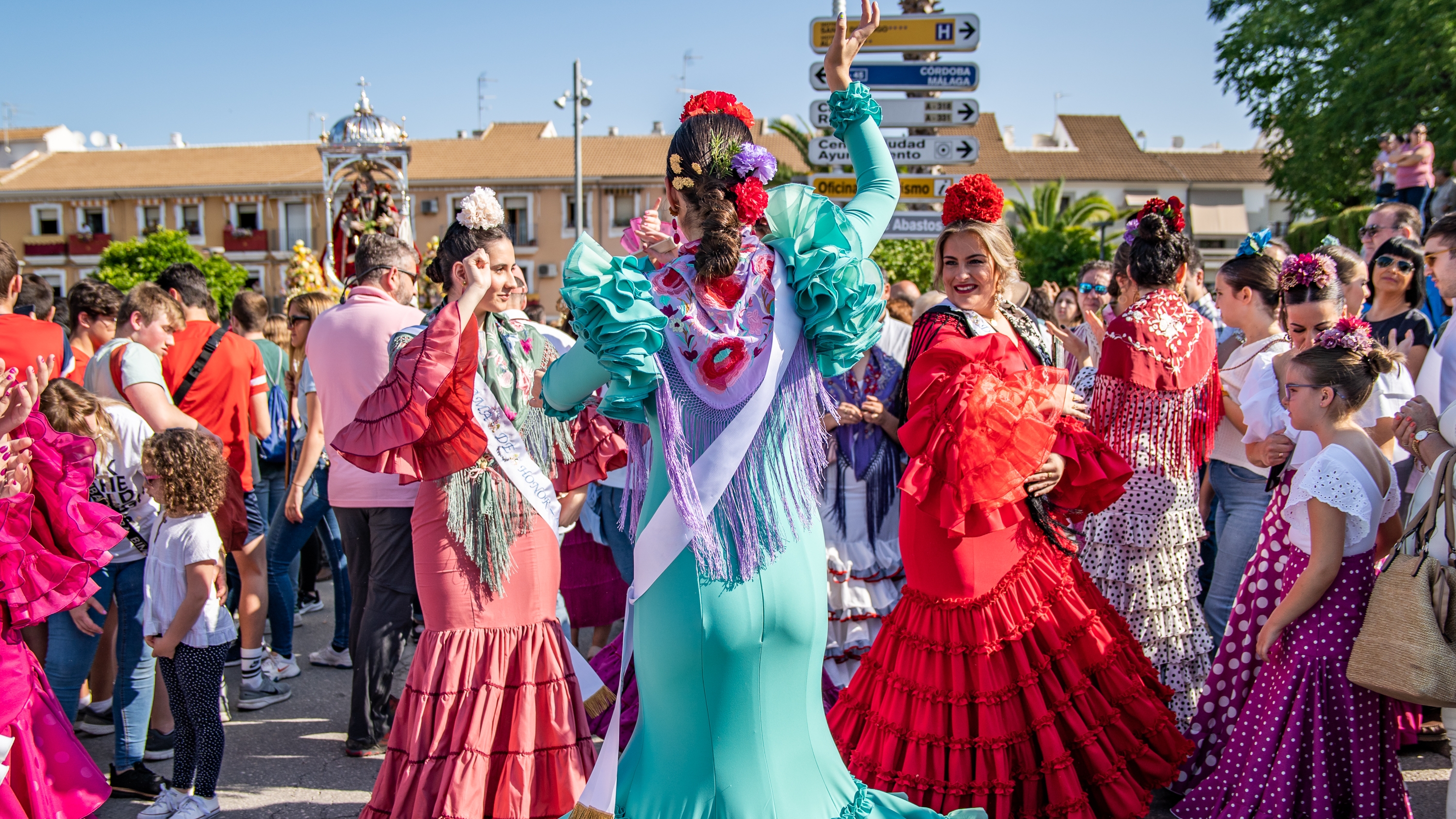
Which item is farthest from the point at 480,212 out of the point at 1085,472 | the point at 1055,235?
the point at 1055,235

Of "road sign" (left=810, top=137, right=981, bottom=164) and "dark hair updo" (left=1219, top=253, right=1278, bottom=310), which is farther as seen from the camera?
"road sign" (left=810, top=137, right=981, bottom=164)

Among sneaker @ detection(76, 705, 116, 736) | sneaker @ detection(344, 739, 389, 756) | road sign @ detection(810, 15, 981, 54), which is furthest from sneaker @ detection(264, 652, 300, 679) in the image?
road sign @ detection(810, 15, 981, 54)

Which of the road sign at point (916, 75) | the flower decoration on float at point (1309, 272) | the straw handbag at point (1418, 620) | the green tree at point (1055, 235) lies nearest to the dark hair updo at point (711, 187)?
the straw handbag at point (1418, 620)

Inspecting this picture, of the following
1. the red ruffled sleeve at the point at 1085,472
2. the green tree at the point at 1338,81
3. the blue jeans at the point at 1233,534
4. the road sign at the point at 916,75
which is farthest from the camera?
the green tree at the point at 1338,81

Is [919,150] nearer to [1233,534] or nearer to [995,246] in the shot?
[1233,534]

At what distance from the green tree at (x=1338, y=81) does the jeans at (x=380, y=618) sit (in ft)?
68.6

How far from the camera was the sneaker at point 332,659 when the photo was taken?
225 inches

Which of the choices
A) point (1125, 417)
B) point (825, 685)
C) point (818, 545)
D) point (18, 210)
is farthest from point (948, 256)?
point (18, 210)

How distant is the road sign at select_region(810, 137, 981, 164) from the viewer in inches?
319

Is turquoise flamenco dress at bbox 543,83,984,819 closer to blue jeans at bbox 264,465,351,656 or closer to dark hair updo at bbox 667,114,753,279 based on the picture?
dark hair updo at bbox 667,114,753,279

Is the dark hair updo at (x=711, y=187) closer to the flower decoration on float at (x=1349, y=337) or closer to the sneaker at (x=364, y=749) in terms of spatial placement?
the flower decoration on float at (x=1349, y=337)

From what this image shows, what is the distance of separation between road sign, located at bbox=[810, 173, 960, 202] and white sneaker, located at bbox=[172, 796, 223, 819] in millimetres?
6076

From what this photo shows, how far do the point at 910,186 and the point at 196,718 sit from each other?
6.59 m

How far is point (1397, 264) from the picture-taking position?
466cm
